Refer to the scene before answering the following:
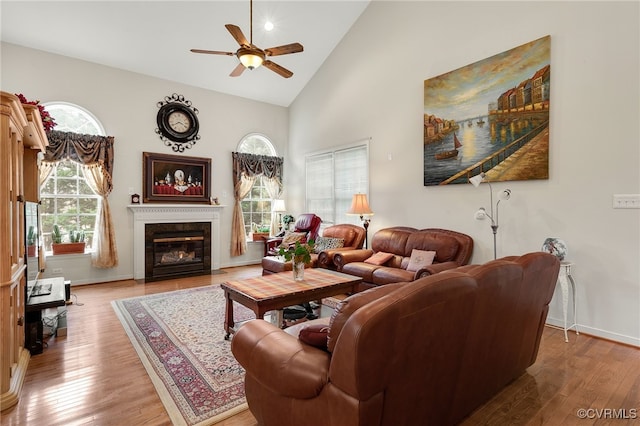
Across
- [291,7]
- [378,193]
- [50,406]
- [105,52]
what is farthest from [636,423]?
[105,52]

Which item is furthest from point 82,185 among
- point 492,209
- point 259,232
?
point 492,209

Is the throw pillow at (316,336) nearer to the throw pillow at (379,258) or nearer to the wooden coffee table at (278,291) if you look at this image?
the wooden coffee table at (278,291)

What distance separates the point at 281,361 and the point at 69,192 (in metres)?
5.59

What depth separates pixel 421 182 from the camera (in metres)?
4.94

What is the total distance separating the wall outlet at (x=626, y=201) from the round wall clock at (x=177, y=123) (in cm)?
637

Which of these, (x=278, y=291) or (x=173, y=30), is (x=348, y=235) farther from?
(x=173, y=30)

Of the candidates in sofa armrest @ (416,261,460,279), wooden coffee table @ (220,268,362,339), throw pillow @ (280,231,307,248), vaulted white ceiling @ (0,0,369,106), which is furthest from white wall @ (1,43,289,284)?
sofa armrest @ (416,261,460,279)

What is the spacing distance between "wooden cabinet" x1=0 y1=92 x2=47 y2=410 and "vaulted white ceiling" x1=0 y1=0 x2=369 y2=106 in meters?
2.81

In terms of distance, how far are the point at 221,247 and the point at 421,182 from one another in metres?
4.18

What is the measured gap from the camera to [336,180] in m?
6.43

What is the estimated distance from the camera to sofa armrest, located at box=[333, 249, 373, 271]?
15.6 ft

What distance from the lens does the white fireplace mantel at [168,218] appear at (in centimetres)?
569

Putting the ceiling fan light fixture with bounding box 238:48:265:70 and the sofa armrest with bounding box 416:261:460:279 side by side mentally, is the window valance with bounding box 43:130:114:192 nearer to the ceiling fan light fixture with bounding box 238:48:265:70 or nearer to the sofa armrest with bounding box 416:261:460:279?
the ceiling fan light fixture with bounding box 238:48:265:70

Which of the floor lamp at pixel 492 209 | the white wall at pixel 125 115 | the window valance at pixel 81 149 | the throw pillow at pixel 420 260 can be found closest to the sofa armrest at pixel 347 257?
the throw pillow at pixel 420 260
